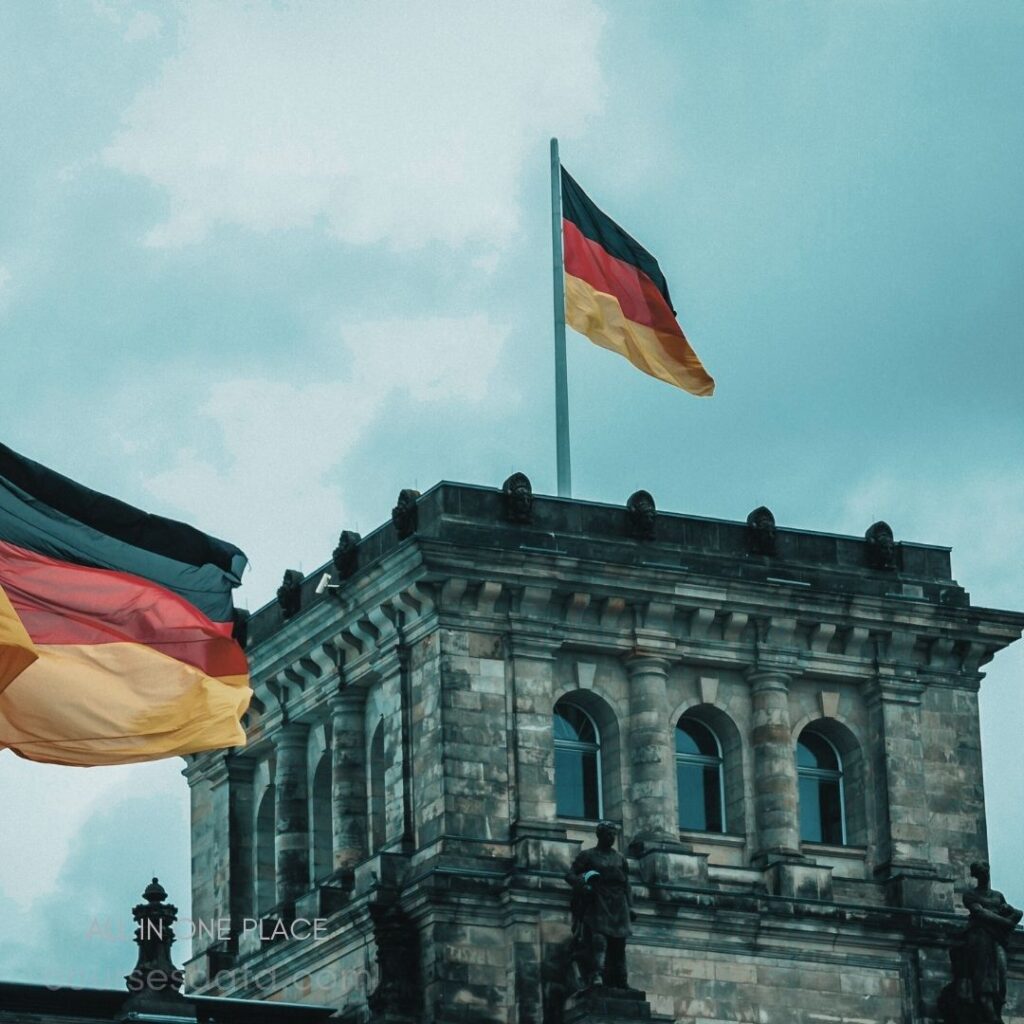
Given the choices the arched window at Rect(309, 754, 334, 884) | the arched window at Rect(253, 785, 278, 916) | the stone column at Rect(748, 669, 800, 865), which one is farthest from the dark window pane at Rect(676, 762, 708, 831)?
the arched window at Rect(253, 785, 278, 916)

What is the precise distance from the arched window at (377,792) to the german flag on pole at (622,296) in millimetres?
8961

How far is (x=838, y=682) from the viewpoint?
244ft

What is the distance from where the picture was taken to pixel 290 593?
75562 millimetres

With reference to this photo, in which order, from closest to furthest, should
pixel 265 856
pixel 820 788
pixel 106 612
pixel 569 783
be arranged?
1. pixel 106 612
2. pixel 569 783
3. pixel 820 788
4. pixel 265 856

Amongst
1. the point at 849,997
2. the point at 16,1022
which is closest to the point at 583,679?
the point at 849,997

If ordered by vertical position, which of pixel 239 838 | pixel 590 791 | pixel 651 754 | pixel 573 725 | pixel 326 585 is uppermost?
pixel 326 585

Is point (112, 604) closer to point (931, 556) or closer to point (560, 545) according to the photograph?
point (560, 545)

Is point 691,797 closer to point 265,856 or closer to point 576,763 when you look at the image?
point 576,763

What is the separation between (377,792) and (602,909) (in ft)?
21.6

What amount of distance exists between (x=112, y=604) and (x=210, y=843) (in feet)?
84.6

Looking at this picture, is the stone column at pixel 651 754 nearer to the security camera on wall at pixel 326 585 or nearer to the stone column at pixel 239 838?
the security camera on wall at pixel 326 585

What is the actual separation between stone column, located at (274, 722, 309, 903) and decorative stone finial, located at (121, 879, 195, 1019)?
19.9 feet

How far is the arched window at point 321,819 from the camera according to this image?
74188 mm

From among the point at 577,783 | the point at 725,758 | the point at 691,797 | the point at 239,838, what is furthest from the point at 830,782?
the point at 239,838
